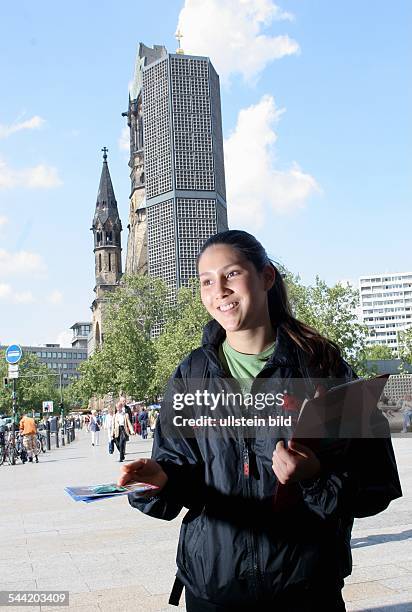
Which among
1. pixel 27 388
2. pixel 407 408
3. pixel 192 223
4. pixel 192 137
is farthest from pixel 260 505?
pixel 27 388

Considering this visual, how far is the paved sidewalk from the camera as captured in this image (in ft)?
16.6

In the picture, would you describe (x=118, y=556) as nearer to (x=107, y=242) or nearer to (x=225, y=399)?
(x=225, y=399)

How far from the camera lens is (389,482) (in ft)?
6.73

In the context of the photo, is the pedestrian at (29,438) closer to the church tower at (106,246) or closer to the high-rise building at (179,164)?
the high-rise building at (179,164)

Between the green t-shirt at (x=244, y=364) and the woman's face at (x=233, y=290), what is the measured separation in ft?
0.30

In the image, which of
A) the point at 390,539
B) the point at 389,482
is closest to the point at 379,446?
the point at 389,482

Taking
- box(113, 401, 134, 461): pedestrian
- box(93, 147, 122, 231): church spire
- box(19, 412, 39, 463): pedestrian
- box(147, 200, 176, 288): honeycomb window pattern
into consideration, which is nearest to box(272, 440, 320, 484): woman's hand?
box(113, 401, 134, 461): pedestrian

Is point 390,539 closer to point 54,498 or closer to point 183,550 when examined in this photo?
point 183,550

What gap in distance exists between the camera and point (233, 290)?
2.31m

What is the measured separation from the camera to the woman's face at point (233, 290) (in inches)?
90.5

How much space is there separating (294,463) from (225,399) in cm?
42

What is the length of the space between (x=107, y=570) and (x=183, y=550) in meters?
4.20

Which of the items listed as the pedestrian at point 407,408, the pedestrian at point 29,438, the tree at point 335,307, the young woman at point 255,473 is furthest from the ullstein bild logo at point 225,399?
the tree at point 335,307

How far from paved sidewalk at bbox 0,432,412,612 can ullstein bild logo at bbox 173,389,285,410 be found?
2.97 meters
